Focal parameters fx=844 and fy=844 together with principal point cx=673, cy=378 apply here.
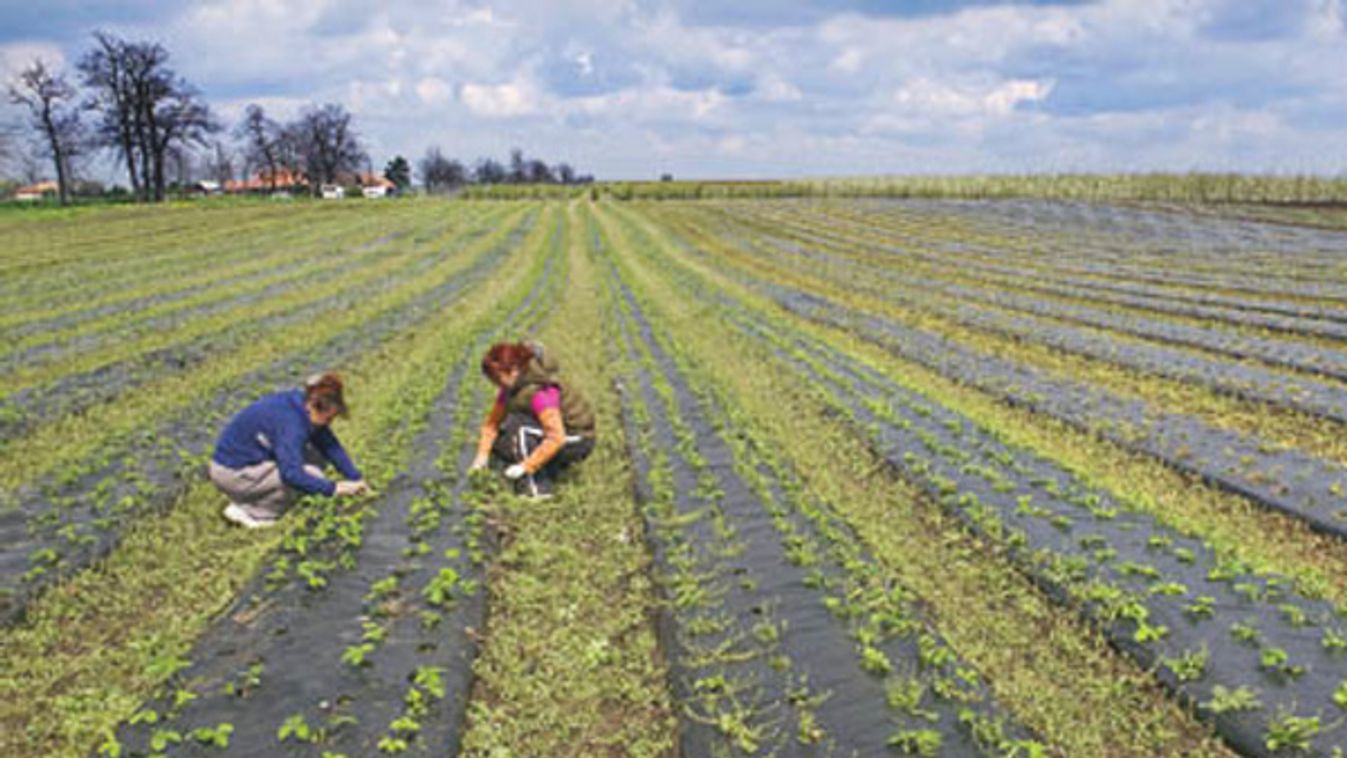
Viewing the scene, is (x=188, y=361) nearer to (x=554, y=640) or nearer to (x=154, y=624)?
(x=154, y=624)

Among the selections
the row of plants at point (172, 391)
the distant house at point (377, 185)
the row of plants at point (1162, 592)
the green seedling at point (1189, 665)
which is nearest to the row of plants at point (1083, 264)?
the row of plants at point (1162, 592)

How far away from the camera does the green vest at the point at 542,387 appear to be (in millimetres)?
7809

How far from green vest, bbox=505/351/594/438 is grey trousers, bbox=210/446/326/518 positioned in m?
1.84

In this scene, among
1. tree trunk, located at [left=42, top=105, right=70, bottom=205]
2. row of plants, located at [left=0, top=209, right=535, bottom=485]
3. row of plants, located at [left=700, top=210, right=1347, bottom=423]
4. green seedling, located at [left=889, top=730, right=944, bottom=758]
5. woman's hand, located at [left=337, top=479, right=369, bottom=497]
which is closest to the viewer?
green seedling, located at [left=889, top=730, right=944, bottom=758]

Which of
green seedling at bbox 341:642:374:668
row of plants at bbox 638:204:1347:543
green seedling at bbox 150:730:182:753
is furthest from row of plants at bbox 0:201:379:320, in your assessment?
row of plants at bbox 638:204:1347:543

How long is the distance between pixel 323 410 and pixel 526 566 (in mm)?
2114

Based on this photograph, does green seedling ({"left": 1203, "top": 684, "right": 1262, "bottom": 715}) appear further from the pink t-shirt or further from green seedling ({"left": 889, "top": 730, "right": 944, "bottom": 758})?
the pink t-shirt

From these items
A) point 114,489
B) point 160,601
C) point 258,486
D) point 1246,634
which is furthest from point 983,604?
point 114,489

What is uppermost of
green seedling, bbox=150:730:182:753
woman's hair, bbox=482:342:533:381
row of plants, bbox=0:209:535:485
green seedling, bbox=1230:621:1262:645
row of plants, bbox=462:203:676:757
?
woman's hair, bbox=482:342:533:381

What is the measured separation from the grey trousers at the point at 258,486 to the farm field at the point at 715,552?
32cm

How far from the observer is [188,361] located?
14477mm

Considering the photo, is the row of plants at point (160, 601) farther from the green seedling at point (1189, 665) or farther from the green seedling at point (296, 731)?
the green seedling at point (1189, 665)

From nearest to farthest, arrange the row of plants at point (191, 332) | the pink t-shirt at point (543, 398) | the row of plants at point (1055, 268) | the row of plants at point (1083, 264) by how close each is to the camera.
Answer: the pink t-shirt at point (543, 398), the row of plants at point (191, 332), the row of plants at point (1055, 268), the row of plants at point (1083, 264)

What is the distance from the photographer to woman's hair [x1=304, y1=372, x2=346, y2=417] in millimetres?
6836
